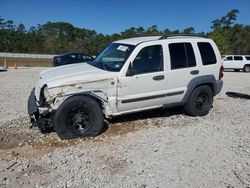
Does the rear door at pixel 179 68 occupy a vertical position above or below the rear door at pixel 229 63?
below

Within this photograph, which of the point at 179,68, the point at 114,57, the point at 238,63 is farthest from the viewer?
the point at 238,63

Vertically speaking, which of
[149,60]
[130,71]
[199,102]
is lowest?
[199,102]

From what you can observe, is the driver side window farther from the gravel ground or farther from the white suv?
the gravel ground

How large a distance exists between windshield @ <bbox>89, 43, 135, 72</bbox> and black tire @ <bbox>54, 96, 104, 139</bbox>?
908mm

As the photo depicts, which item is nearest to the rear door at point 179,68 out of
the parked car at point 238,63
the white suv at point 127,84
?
the white suv at point 127,84

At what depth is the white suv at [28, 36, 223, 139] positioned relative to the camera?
6039mm

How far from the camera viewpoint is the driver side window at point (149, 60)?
21.9 ft

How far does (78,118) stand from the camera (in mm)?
6148

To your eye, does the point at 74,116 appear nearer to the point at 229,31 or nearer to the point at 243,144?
the point at 243,144

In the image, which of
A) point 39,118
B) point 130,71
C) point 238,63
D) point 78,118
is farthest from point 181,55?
point 238,63

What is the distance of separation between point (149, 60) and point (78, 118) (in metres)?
2.01

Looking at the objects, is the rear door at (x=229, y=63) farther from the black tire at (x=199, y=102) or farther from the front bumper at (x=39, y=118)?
the front bumper at (x=39, y=118)

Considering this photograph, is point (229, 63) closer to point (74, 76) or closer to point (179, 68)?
point (179, 68)

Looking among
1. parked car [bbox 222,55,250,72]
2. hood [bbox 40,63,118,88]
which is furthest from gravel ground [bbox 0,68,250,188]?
parked car [bbox 222,55,250,72]
